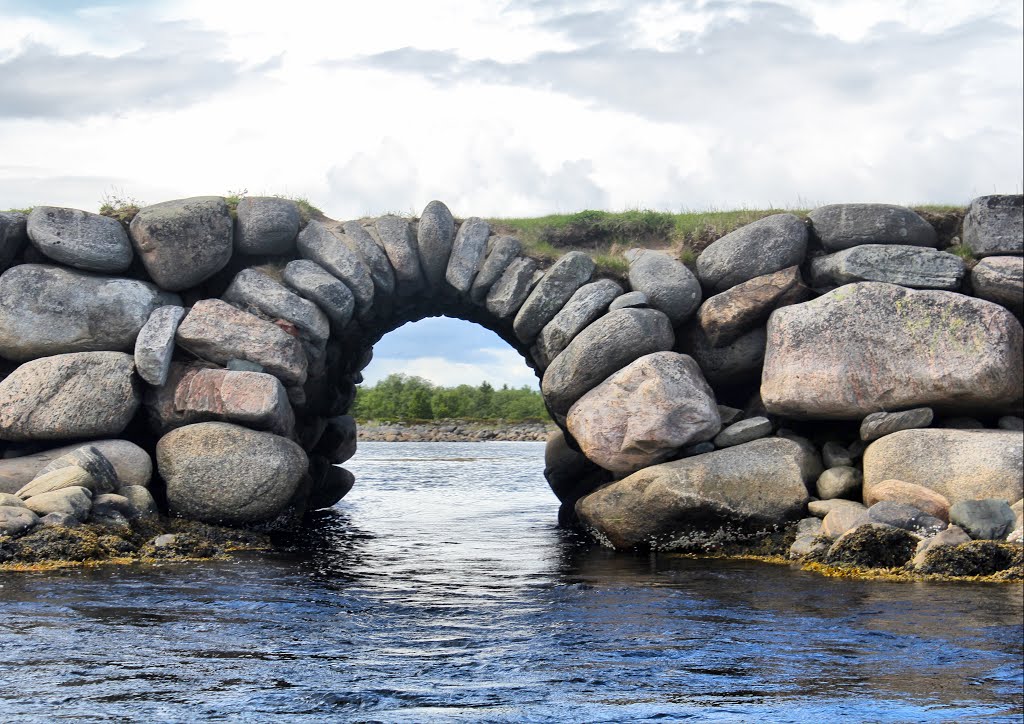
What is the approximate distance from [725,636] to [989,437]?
8297mm

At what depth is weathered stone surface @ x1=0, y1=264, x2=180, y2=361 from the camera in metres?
20.0

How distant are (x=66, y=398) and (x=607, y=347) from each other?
1001 cm

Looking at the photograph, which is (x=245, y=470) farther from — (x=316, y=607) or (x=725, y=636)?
(x=725, y=636)

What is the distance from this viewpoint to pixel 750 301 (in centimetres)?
1994

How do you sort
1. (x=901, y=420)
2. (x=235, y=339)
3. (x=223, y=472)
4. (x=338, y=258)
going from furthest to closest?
(x=338, y=258) → (x=235, y=339) → (x=223, y=472) → (x=901, y=420)

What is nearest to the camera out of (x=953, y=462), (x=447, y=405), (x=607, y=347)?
(x=953, y=462)

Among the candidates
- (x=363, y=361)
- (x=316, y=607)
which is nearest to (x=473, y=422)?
(x=363, y=361)

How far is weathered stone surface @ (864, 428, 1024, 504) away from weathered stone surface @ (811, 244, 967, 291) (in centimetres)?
302

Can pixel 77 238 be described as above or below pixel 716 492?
above

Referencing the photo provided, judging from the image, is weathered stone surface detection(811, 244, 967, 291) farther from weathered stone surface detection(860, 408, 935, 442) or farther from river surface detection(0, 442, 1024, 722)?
river surface detection(0, 442, 1024, 722)

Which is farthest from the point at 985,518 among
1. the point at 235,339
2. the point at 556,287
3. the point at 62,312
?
the point at 62,312

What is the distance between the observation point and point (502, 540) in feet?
70.9

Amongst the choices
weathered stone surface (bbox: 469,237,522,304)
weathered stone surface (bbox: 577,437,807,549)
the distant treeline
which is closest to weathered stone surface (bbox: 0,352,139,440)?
weathered stone surface (bbox: 469,237,522,304)

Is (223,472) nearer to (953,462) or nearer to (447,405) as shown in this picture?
(953,462)
